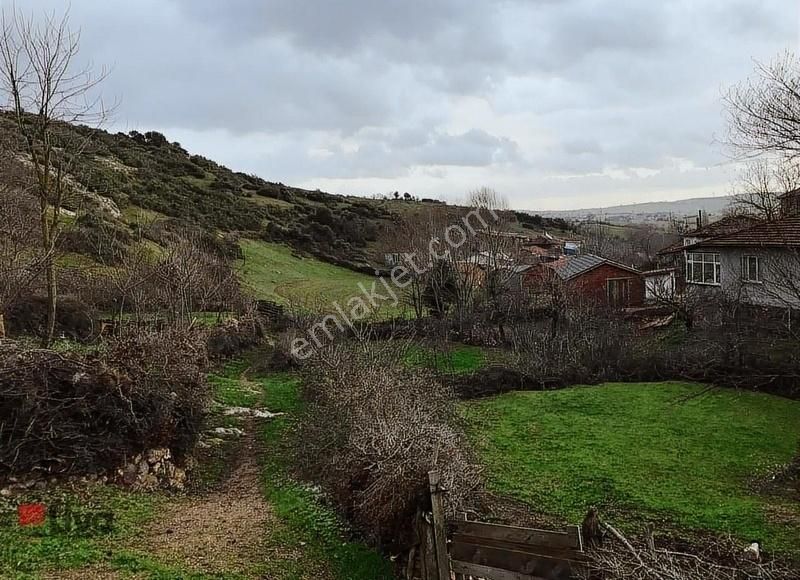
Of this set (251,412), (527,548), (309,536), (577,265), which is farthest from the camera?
(577,265)

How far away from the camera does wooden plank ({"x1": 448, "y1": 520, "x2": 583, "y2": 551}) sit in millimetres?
5117

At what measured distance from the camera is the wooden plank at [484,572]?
17.4 ft

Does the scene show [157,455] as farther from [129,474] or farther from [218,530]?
[218,530]

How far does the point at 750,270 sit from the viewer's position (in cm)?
2323

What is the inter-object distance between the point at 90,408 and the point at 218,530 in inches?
112

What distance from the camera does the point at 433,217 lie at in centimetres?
3447

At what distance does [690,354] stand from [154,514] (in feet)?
51.3

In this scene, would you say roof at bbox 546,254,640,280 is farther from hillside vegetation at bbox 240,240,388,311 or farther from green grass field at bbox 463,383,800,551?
green grass field at bbox 463,383,800,551

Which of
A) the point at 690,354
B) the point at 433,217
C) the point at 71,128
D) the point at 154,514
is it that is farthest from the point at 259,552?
the point at 433,217

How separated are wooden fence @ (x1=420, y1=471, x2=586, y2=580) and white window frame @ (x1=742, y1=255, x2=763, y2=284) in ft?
67.2

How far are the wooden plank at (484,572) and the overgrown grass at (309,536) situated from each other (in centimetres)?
144

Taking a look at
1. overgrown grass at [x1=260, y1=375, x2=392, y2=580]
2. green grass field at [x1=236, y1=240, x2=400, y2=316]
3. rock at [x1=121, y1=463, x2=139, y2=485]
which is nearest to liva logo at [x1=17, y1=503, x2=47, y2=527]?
rock at [x1=121, y1=463, x2=139, y2=485]

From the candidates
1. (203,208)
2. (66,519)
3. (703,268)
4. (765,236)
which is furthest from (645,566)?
(203,208)

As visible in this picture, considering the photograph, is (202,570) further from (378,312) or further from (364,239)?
(364,239)
